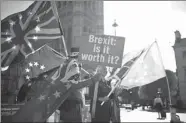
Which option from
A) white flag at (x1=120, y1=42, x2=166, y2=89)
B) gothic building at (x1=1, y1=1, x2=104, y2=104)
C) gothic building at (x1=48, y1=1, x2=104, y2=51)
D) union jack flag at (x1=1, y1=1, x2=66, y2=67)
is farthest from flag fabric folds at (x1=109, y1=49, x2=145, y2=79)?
gothic building at (x1=48, y1=1, x2=104, y2=51)

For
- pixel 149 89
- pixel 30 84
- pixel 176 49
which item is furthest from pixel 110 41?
pixel 176 49

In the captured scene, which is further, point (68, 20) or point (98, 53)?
point (68, 20)

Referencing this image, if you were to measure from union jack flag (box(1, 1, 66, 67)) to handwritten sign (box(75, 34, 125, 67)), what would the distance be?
3.22 feet

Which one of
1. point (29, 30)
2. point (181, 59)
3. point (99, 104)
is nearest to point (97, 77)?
point (99, 104)

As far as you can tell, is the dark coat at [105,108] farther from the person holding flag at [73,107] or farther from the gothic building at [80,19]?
the gothic building at [80,19]

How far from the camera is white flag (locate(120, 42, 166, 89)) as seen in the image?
5.93 metres

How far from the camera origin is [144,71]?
6.01 meters

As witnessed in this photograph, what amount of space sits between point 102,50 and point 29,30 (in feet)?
7.16

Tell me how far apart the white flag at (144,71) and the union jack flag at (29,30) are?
8.54ft

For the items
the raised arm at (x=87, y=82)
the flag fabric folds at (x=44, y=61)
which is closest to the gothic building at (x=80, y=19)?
the flag fabric folds at (x=44, y=61)

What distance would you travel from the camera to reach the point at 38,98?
181 inches

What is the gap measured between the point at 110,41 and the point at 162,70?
Answer: 184cm

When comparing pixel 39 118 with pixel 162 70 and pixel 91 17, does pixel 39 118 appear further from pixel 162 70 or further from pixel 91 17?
pixel 91 17

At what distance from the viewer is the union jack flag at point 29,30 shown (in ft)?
16.1
